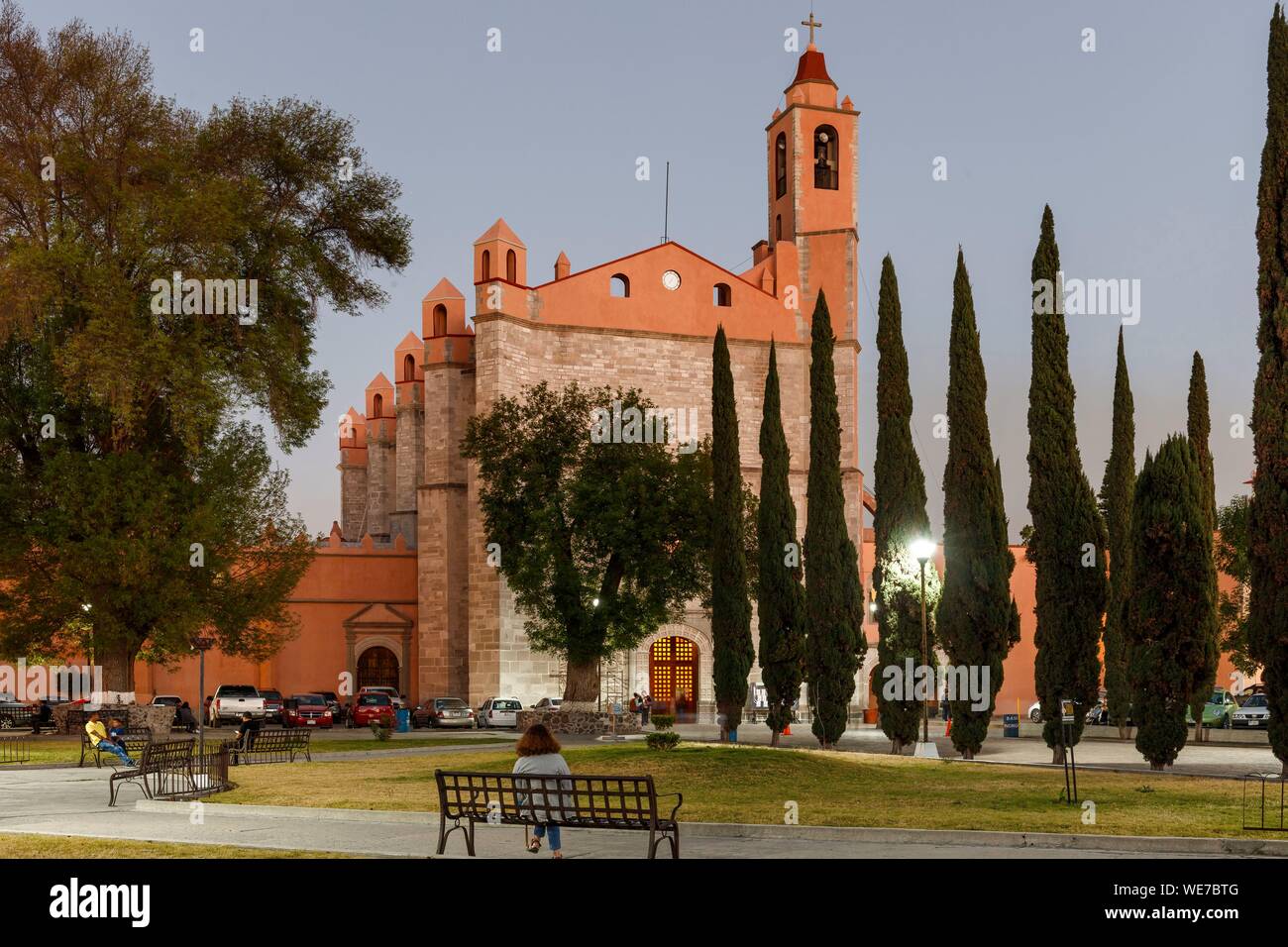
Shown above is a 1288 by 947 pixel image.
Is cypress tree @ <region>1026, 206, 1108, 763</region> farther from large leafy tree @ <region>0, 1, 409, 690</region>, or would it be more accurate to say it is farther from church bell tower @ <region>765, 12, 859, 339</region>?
church bell tower @ <region>765, 12, 859, 339</region>

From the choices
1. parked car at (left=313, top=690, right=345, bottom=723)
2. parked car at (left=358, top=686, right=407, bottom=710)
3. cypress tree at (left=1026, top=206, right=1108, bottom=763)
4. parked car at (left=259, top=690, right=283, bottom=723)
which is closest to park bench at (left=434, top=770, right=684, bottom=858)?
cypress tree at (left=1026, top=206, right=1108, bottom=763)

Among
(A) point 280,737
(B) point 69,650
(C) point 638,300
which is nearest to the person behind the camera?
(A) point 280,737

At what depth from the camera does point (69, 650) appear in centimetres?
3959

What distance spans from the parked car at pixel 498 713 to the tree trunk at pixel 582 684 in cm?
615

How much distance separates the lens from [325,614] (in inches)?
2050

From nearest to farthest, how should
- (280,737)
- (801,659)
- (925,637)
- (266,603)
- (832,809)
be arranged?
1. (832,809)
2. (280,737)
3. (925,637)
4. (801,659)
5. (266,603)

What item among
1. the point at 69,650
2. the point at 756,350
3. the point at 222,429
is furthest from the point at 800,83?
the point at 69,650

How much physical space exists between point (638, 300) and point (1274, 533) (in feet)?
108

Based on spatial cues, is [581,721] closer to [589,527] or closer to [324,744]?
[589,527]

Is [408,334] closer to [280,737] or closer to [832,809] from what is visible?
[280,737]

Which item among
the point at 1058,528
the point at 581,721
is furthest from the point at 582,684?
the point at 1058,528

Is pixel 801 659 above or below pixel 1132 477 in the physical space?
below

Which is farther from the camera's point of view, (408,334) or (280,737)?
(408,334)

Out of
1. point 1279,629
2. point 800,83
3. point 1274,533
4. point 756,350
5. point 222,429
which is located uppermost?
point 800,83
